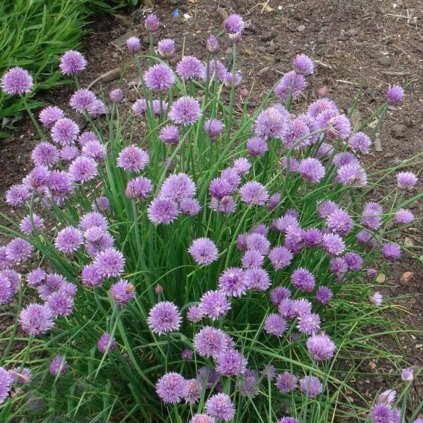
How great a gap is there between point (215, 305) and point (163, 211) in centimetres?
28

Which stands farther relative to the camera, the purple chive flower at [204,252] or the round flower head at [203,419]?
the purple chive flower at [204,252]

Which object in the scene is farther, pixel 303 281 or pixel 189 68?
pixel 189 68

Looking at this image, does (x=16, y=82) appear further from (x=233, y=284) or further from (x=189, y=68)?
(x=233, y=284)

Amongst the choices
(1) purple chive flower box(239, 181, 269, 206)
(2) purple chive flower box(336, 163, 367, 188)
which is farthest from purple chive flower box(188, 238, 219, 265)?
(2) purple chive flower box(336, 163, 367, 188)

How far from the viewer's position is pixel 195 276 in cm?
199

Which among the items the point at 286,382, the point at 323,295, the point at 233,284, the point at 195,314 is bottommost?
the point at 286,382

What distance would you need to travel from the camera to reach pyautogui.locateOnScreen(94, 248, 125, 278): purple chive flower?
169 centimetres

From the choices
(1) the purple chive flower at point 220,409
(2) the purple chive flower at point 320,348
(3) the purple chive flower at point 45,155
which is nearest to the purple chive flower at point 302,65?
(3) the purple chive flower at point 45,155

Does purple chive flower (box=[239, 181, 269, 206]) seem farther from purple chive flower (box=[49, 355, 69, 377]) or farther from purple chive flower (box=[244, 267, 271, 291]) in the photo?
purple chive flower (box=[49, 355, 69, 377])

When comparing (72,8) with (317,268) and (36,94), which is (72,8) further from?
(317,268)

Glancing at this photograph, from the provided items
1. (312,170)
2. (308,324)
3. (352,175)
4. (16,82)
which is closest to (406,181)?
(352,175)

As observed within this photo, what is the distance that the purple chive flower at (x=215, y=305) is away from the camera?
166cm

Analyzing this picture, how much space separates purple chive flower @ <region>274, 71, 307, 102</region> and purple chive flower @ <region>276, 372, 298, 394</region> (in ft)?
2.79

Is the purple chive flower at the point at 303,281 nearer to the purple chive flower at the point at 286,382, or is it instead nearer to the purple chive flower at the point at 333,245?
the purple chive flower at the point at 333,245
